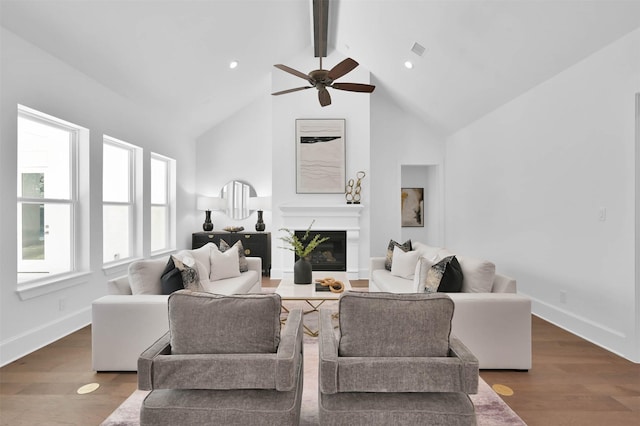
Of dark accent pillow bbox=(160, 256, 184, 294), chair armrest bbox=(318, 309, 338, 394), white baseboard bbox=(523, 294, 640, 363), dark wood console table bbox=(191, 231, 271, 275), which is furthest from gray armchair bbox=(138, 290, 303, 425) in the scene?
dark wood console table bbox=(191, 231, 271, 275)

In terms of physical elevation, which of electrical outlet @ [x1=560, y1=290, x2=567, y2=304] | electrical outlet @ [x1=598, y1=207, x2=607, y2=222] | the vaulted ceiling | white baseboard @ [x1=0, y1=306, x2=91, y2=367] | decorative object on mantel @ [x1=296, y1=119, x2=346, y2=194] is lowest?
white baseboard @ [x1=0, y1=306, x2=91, y2=367]

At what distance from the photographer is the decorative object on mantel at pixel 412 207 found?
7984 millimetres

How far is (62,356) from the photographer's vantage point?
3.17 metres

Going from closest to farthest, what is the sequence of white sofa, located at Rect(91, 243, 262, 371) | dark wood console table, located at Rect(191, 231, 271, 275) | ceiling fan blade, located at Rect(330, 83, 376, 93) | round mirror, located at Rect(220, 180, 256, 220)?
white sofa, located at Rect(91, 243, 262, 371), ceiling fan blade, located at Rect(330, 83, 376, 93), dark wood console table, located at Rect(191, 231, 271, 275), round mirror, located at Rect(220, 180, 256, 220)

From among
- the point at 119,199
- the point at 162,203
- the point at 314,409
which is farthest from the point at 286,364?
the point at 162,203

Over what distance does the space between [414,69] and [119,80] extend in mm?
3887

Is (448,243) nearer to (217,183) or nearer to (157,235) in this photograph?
(217,183)

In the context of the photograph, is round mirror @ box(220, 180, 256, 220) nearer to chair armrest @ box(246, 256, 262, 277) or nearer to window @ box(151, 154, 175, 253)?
window @ box(151, 154, 175, 253)

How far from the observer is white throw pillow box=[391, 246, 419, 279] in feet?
14.1

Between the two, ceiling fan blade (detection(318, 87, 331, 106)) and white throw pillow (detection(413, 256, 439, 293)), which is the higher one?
ceiling fan blade (detection(318, 87, 331, 106))

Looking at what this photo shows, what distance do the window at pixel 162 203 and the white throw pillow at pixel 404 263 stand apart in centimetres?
388

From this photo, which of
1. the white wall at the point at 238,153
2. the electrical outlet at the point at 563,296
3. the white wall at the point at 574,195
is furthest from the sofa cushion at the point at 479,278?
the white wall at the point at 238,153

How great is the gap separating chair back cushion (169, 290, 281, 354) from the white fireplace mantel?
4.95m

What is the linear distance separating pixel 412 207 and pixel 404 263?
152 inches
